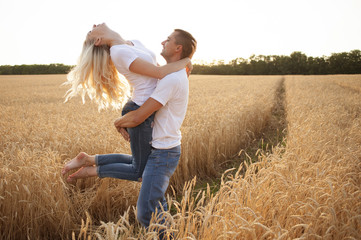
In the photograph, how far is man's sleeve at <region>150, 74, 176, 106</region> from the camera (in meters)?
1.96

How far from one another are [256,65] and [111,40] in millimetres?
81663

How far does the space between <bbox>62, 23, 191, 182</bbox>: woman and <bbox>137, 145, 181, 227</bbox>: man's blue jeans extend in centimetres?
15

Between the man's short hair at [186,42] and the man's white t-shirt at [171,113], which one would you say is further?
the man's short hair at [186,42]

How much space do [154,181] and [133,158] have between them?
1.32 ft

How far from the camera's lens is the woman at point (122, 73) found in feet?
6.63

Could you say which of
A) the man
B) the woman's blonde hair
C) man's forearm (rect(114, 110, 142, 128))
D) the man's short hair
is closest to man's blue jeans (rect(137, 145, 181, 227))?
the man

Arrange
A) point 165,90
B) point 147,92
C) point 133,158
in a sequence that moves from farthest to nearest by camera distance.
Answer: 1. point 133,158
2. point 147,92
3. point 165,90

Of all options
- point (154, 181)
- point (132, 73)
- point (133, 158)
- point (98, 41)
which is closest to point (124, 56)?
point (132, 73)

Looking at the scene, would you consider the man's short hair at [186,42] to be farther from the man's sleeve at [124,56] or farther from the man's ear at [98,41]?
the man's ear at [98,41]

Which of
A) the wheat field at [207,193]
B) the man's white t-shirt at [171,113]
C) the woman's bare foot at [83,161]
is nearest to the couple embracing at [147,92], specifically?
the man's white t-shirt at [171,113]

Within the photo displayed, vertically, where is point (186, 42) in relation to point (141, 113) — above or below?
above

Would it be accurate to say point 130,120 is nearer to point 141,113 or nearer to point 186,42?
point 141,113

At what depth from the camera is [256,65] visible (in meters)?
77.6

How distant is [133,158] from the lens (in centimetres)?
232
